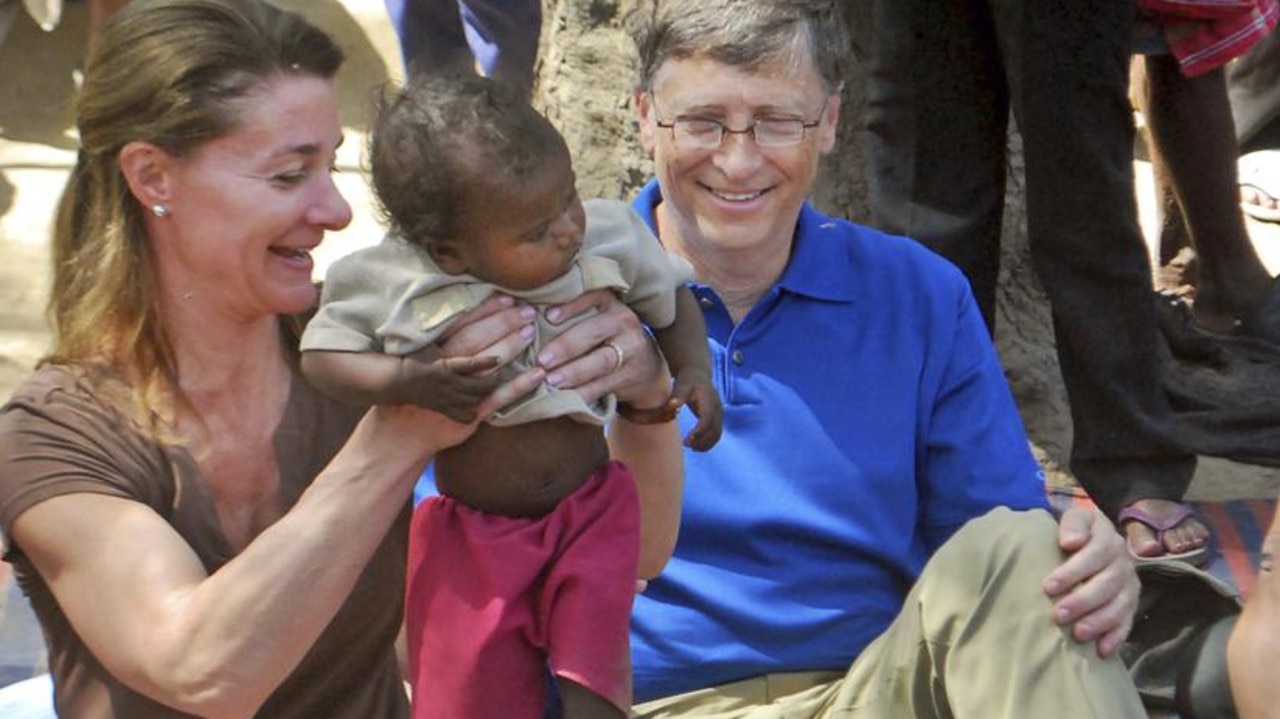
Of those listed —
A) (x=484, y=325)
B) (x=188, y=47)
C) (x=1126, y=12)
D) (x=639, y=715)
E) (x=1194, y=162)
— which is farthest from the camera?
(x=1194, y=162)

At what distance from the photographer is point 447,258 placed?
91.0 inches

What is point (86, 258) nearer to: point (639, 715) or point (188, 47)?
point (188, 47)

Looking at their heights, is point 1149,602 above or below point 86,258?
below

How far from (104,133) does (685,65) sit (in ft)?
2.66

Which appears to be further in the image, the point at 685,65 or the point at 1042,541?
the point at 685,65

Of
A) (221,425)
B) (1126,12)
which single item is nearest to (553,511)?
(221,425)

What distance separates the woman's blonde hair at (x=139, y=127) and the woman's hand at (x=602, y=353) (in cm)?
46

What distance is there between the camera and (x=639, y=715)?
9.05 feet

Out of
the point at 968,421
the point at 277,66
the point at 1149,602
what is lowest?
the point at 1149,602

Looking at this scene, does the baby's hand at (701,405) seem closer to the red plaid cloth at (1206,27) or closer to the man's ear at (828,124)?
the man's ear at (828,124)

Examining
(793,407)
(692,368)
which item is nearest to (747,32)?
(793,407)

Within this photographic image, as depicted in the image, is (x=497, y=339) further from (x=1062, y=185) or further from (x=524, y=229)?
(x=1062, y=185)

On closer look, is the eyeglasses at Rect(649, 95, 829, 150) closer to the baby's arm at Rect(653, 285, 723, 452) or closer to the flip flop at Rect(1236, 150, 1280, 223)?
the baby's arm at Rect(653, 285, 723, 452)

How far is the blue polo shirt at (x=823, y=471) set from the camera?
276 centimetres
